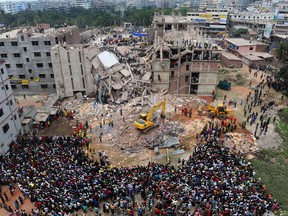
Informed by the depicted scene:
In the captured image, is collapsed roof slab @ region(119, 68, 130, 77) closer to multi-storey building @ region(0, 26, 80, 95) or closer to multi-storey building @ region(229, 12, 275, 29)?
multi-storey building @ region(0, 26, 80, 95)

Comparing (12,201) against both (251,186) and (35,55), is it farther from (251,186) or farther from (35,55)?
(35,55)

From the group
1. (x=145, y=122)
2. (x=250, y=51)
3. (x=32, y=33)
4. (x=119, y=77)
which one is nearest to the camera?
(x=145, y=122)

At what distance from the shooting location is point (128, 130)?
2786 cm

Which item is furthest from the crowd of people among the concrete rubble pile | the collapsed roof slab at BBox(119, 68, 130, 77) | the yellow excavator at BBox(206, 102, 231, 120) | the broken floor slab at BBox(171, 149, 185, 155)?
the collapsed roof slab at BBox(119, 68, 130, 77)

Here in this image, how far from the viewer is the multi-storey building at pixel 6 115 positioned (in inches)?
973

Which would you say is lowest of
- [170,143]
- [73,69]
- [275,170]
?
[275,170]

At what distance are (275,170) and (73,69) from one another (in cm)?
2931

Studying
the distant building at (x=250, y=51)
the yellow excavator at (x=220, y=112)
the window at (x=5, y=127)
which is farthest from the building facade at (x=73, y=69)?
the distant building at (x=250, y=51)

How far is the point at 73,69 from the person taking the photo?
3725 cm

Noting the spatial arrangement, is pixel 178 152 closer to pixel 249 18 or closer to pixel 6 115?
pixel 6 115

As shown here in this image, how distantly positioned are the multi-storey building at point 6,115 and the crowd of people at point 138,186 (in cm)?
344

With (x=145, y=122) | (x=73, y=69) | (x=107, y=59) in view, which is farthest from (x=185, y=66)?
(x=73, y=69)

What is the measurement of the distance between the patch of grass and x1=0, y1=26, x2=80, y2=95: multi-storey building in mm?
32468

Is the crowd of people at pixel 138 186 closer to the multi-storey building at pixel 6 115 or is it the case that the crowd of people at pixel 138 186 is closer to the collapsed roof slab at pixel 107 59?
the multi-storey building at pixel 6 115
